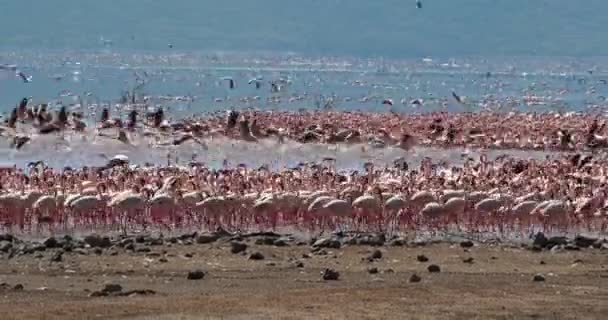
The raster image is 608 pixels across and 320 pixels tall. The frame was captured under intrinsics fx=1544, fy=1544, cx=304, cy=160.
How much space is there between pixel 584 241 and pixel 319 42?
12102cm

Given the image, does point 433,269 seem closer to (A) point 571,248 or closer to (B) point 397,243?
(B) point 397,243

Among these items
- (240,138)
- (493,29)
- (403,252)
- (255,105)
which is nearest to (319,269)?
(403,252)

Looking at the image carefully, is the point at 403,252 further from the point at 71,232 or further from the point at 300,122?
the point at 300,122

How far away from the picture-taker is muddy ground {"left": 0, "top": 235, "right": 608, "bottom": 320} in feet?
41.3

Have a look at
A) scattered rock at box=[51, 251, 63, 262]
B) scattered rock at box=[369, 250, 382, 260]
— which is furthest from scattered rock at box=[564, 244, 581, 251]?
scattered rock at box=[51, 251, 63, 262]

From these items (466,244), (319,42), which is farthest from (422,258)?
(319,42)

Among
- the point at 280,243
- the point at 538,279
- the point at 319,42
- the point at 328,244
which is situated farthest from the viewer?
the point at 319,42

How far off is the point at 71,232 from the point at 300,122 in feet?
56.2

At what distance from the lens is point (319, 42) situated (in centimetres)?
13900

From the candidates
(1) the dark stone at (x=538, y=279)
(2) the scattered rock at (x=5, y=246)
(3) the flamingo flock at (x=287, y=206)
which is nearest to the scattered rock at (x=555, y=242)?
(3) the flamingo flock at (x=287, y=206)

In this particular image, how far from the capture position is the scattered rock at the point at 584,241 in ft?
60.3

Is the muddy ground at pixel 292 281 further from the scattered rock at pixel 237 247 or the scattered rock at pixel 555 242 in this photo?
the scattered rock at pixel 555 242

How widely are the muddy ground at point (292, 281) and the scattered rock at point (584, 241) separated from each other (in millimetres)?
159

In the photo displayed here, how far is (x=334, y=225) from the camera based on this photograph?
65.9 feet
